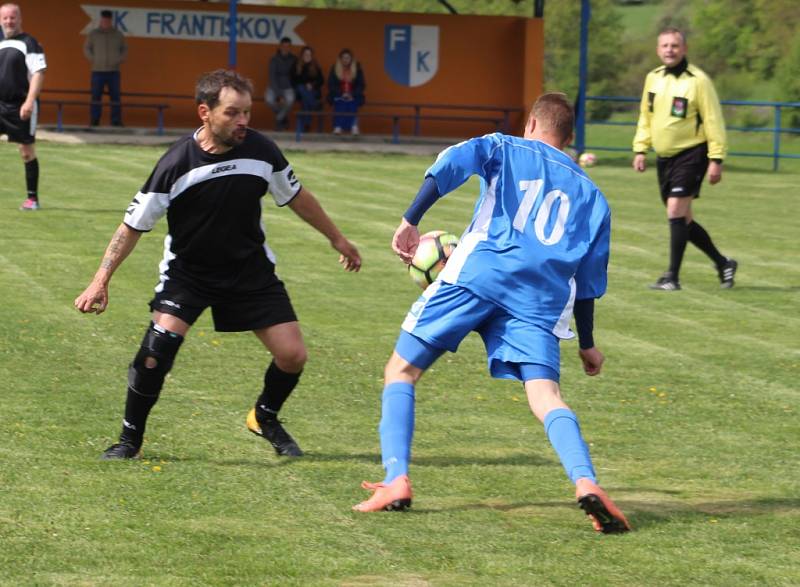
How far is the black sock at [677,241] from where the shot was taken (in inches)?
507

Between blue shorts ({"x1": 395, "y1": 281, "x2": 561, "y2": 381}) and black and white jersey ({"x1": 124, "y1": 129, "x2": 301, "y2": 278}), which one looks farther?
black and white jersey ({"x1": 124, "y1": 129, "x2": 301, "y2": 278})

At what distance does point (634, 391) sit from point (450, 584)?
3.85 m

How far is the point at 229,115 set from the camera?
6.29 metres

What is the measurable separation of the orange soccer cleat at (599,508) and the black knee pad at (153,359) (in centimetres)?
194

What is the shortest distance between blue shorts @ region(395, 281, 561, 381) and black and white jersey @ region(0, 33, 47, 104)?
34.8 feet

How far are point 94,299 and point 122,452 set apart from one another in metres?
0.73

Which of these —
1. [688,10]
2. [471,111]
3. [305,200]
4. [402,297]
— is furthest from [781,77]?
[305,200]

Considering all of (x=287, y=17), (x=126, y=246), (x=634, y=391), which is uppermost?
(x=287, y=17)

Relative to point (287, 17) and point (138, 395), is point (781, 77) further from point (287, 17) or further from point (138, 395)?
point (138, 395)

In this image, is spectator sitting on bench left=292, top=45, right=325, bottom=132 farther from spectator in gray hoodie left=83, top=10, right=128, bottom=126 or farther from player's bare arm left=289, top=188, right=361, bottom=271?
player's bare arm left=289, top=188, right=361, bottom=271

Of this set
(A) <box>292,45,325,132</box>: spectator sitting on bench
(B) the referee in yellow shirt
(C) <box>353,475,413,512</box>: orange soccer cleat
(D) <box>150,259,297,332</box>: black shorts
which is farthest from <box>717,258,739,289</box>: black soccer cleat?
(A) <box>292,45,325,132</box>: spectator sitting on bench

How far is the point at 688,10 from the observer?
85.8 meters

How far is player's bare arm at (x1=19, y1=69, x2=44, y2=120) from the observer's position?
1491 centimetres

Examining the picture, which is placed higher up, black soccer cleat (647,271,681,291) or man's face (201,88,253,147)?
man's face (201,88,253,147)
